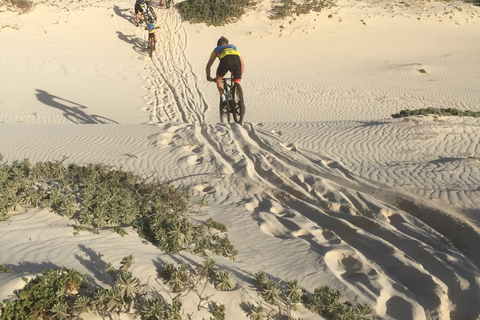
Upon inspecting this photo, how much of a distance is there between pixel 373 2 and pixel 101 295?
87.4 feet

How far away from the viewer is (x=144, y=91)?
14.9 m

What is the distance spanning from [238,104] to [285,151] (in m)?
1.80

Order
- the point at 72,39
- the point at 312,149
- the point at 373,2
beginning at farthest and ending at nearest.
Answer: the point at 373,2 → the point at 72,39 → the point at 312,149

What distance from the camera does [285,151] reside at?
7379 millimetres

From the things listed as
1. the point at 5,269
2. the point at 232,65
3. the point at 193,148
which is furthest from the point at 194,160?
the point at 5,269

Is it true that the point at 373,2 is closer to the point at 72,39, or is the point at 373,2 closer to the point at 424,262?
the point at 72,39

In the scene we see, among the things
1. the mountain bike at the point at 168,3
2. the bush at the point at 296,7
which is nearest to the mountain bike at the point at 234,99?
the bush at the point at 296,7

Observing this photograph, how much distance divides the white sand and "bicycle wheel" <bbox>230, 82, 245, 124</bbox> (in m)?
0.31

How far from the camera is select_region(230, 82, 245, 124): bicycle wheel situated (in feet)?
26.4

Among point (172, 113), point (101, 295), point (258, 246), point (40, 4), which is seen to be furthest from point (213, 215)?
point (40, 4)

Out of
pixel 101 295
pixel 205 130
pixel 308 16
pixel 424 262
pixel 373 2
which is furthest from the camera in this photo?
pixel 373 2

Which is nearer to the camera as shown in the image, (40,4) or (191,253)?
(191,253)

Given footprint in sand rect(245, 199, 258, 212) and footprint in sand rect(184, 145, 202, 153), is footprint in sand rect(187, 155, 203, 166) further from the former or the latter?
footprint in sand rect(245, 199, 258, 212)

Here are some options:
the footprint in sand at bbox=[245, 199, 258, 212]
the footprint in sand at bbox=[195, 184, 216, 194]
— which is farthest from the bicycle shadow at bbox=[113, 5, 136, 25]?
the footprint in sand at bbox=[245, 199, 258, 212]
